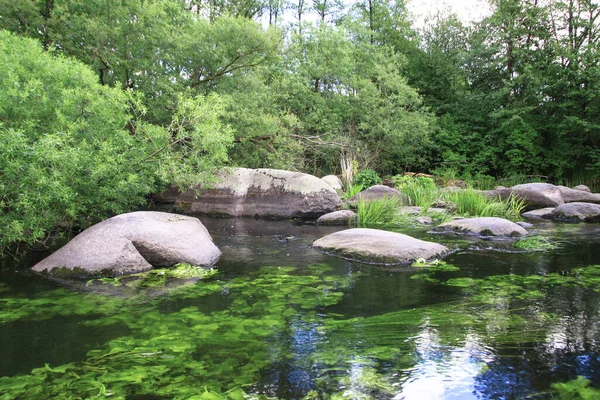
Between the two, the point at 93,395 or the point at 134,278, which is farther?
the point at 134,278

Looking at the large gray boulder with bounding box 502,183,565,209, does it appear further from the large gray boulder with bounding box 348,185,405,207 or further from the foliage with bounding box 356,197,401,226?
the foliage with bounding box 356,197,401,226

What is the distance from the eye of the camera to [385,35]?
25.5 metres

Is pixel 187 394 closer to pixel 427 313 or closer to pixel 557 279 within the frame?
pixel 427 313

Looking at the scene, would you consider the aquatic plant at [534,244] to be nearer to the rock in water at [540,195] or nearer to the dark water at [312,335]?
the dark water at [312,335]

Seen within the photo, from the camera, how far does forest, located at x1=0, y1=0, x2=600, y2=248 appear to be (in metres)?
5.94

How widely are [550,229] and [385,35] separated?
19900 millimetres

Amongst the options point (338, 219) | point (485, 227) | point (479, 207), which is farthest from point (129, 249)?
point (479, 207)

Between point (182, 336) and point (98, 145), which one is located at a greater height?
point (98, 145)

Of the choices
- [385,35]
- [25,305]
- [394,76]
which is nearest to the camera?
[25,305]

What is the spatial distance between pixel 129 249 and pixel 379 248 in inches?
126

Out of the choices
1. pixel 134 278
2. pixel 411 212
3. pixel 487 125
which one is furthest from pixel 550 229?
pixel 487 125

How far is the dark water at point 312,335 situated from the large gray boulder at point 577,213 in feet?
18.2

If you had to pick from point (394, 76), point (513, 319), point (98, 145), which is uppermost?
point (394, 76)

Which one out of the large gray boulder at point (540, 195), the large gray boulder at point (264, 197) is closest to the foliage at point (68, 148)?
the large gray boulder at point (264, 197)
